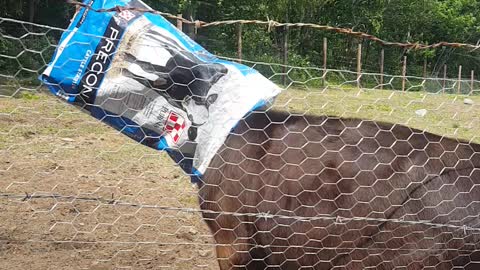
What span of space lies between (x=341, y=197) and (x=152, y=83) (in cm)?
104

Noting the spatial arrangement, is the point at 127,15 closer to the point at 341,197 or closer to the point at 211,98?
the point at 211,98

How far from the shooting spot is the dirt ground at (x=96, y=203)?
3738 mm

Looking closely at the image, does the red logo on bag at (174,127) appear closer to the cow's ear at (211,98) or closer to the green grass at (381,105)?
the cow's ear at (211,98)

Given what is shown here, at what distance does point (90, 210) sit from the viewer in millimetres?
4359

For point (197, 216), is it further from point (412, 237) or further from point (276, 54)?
point (276, 54)

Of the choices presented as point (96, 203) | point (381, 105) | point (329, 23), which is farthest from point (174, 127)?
point (329, 23)

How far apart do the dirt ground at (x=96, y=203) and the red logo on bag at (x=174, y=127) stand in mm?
372

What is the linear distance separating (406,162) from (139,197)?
8.92 feet

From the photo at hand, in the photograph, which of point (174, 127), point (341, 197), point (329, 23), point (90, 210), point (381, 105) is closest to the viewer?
point (341, 197)

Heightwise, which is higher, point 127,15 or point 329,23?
point 127,15

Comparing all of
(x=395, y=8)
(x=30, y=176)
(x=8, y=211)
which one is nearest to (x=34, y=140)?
(x=30, y=176)

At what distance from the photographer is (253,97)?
9.00 feet

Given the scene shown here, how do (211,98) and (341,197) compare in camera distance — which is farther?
(211,98)

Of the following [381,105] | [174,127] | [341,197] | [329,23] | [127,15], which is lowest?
[329,23]
